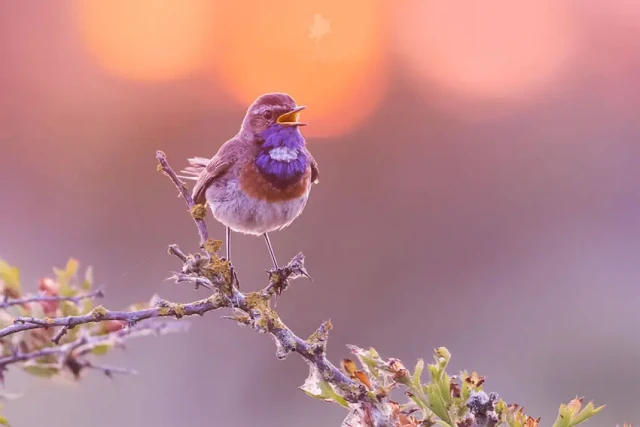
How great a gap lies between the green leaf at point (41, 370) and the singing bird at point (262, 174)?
895 mm

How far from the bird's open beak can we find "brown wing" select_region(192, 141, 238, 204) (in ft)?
0.87

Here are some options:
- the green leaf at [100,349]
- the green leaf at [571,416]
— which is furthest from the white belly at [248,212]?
the green leaf at [571,416]

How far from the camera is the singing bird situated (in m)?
2.96

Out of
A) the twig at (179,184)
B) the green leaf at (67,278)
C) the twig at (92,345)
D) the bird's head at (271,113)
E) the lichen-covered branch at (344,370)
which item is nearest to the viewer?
the lichen-covered branch at (344,370)

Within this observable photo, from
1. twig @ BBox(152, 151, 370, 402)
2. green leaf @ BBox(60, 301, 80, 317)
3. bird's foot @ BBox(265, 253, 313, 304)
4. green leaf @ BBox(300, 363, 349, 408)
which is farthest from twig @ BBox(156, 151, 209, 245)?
green leaf @ BBox(60, 301, 80, 317)

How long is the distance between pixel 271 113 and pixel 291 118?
10cm

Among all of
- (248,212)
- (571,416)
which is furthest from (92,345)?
(571,416)

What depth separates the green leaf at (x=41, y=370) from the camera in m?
2.47

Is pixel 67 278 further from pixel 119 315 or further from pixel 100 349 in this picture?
pixel 119 315

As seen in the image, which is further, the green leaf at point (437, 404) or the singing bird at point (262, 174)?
the singing bird at point (262, 174)

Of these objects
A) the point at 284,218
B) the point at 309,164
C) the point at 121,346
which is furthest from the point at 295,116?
the point at 121,346

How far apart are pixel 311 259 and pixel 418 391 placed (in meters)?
7.56

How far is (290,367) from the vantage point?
9.00 meters

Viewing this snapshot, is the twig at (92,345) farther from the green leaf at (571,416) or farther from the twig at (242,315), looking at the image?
the green leaf at (571,416)
